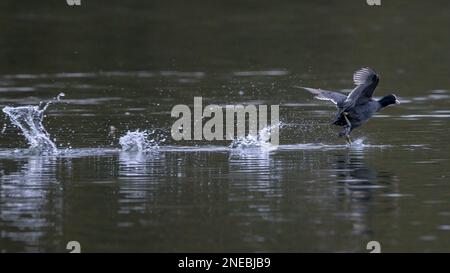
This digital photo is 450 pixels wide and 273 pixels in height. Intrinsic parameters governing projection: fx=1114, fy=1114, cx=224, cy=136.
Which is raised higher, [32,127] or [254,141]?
Result: [32,127]

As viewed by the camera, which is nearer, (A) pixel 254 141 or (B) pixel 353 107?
(B) pixel 353 107

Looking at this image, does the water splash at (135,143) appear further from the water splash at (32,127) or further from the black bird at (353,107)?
the black bird at (353,107)

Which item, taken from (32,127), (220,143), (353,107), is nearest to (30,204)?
(32,127)

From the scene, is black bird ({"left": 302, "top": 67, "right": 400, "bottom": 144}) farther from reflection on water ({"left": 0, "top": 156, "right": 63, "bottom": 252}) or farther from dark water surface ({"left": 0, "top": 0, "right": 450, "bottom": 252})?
reflection on water ({"left": 0, "top": 156, "right": 63, "bottom": 252})

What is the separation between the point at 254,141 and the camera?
17578mm

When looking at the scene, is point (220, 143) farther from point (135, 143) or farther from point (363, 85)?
point (363, 85)

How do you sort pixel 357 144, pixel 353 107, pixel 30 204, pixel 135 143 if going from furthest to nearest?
pixel 357 144 < pixel 353 107 < pixel 135 143 < pixel 30 204

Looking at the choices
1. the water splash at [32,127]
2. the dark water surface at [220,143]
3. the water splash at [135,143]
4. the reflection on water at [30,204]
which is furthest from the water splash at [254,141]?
the reflection on water at [30,204]

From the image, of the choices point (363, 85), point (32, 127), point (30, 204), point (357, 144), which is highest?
point (363, 85)

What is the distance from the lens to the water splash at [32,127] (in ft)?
55.8

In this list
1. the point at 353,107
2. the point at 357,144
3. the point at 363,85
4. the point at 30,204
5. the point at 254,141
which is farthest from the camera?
the point at 357,144

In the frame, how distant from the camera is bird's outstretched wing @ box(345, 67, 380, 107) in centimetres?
1662

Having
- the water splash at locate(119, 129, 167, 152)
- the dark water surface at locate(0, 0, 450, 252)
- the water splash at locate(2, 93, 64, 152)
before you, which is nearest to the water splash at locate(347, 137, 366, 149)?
the dark water surface at locate(0, 0, 450, 252)

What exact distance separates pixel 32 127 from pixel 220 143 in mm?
2979
